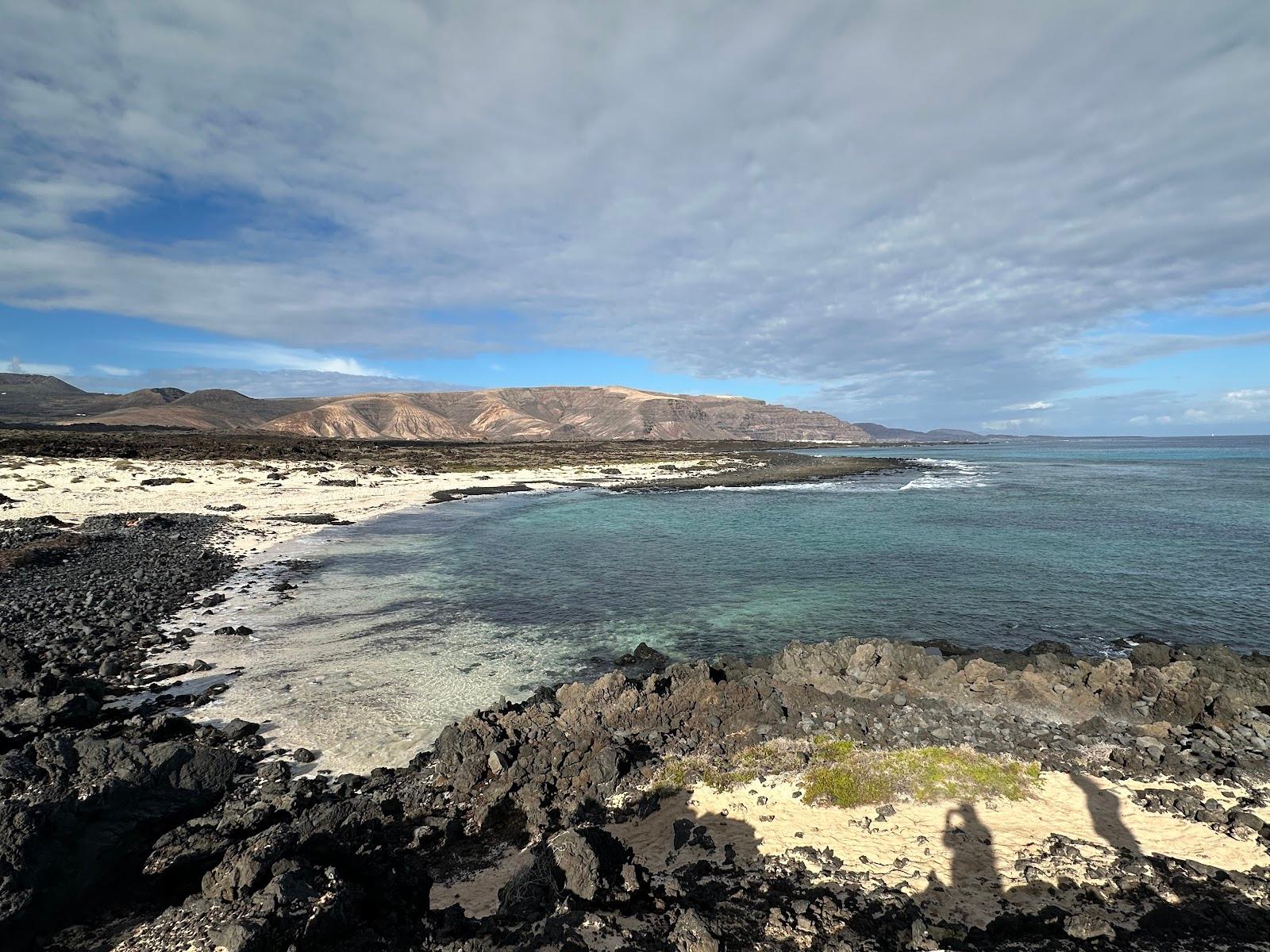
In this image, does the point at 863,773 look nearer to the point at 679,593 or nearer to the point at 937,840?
the point at 937,840

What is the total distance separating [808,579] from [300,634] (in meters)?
19.0

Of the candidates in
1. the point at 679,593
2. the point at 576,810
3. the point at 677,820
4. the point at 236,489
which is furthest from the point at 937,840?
the point at 236,489

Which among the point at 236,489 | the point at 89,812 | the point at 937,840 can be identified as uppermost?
the point at 236,489

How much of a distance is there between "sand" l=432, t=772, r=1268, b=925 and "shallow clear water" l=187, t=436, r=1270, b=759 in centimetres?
560

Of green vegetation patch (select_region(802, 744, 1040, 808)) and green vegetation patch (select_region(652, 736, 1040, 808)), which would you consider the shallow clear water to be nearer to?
green vegetation patch (select_region(652, 736, 1040, 808))

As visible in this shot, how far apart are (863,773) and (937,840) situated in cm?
160

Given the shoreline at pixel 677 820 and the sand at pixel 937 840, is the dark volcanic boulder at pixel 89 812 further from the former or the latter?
the sand at pixel 937 840

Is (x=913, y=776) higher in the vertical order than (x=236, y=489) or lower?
lower

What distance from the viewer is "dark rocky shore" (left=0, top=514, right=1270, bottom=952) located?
608 centimetres

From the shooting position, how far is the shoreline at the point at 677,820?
20.2 feet

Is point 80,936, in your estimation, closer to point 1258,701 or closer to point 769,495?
point 1258,701

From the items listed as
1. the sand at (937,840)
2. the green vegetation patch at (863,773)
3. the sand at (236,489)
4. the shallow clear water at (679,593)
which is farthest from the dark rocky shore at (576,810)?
the sand at (236,489)

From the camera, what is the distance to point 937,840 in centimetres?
800

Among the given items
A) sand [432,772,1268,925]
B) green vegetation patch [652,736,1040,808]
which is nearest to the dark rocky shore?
sand [432,772,1268,925]
